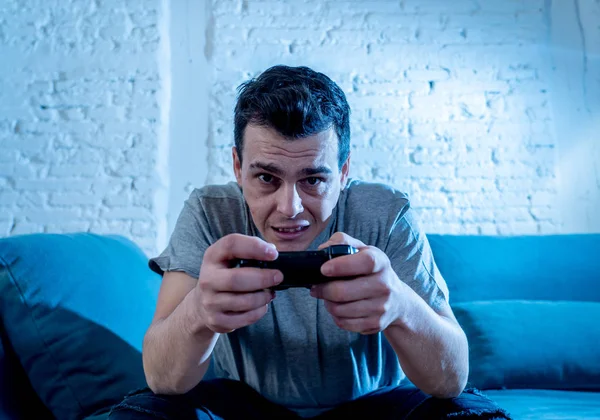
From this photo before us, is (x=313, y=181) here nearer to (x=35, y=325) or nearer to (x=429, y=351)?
(x=429, y=351)

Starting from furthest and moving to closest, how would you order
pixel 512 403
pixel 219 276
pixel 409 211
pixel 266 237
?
pixel 512 403, pixel 409 211, pixel 266 237, pixel 219 276

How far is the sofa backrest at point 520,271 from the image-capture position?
1.76 m

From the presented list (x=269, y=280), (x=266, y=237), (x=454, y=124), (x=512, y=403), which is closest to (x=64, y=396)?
(x=266, y=237)

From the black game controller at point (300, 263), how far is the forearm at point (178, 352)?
0.18m

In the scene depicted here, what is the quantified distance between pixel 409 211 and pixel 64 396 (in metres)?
0.99

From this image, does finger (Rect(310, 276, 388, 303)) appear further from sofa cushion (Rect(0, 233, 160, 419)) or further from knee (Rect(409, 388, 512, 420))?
sofa cushion (Rect(0, 233, 160, 419))

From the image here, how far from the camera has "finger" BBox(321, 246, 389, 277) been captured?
0.75 meters

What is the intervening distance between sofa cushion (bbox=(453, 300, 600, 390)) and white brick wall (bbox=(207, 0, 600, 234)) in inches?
34.5

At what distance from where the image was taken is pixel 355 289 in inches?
30.1

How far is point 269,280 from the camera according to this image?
29.5 inches

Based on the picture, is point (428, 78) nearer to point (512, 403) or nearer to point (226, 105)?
point (226, 105)

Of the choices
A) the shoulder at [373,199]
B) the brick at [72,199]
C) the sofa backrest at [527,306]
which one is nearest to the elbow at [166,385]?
the shoulder at [373,199]

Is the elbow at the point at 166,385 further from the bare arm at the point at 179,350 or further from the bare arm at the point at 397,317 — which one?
the bare arm at the point at 397,317

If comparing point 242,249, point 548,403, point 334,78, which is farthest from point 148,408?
point 334,78
